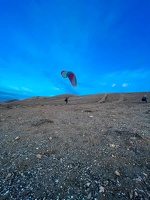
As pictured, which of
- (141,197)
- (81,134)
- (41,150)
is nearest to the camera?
(141,197)

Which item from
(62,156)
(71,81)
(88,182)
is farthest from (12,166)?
(71,81)

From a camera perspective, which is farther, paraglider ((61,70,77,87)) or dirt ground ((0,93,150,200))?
paraglider ((61,70,77,87))

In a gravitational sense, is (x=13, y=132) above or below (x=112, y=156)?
above

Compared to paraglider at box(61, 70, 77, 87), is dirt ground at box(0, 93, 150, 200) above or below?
below

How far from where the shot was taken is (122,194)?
3.67 metres

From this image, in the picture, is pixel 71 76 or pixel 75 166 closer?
pixel 75 166

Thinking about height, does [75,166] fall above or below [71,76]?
below

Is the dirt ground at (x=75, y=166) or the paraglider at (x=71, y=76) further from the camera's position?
the paraglider at (x=71, y=76)

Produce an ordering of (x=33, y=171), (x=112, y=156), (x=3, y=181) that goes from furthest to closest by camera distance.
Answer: (x=112, y=156) < (x=33, y=171) < (x=3, y=181)

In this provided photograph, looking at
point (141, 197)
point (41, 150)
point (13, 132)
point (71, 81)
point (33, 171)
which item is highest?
point (71, 81)

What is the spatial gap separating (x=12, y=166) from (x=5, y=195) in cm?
127

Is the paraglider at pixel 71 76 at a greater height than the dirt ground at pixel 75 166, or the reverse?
the paraglider at pixel 71 76

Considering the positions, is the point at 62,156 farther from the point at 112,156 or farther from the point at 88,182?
the point at 112,156

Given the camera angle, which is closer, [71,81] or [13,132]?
[13,132]
